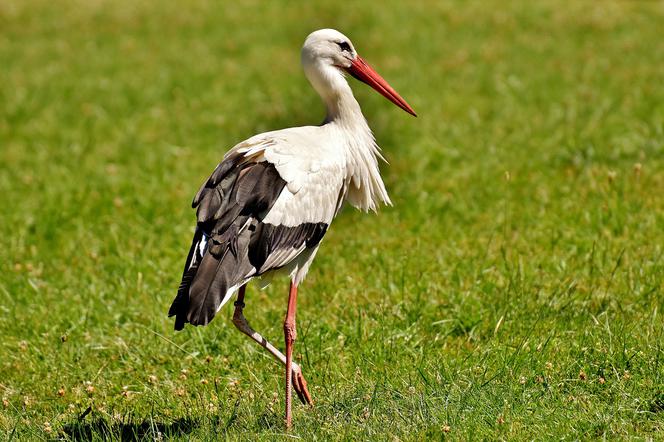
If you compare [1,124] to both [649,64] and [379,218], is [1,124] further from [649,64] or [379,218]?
[649,64]

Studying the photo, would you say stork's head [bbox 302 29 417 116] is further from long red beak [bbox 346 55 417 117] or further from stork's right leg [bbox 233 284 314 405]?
stork's right leg [bbox 233 284 314 405]

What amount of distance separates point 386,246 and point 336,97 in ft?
5.46

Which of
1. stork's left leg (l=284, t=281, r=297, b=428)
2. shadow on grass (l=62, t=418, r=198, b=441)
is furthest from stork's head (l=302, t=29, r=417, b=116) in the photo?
shadow on grass (l=62, t=418, r=198, b=441)

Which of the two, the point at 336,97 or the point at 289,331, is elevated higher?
the point at 336,97

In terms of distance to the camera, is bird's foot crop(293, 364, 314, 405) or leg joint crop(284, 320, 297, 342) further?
leg joint crop(284, 320, 297, 342)

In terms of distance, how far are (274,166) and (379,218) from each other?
2.58 m

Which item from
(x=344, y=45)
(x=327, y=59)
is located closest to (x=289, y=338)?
(x=327, y=59)

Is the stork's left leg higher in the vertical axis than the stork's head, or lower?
lower

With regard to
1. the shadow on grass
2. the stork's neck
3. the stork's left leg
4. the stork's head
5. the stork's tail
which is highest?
the stork's head

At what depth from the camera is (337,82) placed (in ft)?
16.5

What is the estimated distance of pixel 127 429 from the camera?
4359 mm

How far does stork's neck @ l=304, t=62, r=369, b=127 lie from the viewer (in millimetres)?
5031

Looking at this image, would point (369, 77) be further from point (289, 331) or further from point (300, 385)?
point (300, 385)

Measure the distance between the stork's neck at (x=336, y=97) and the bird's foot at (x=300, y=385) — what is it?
48.9 inches
